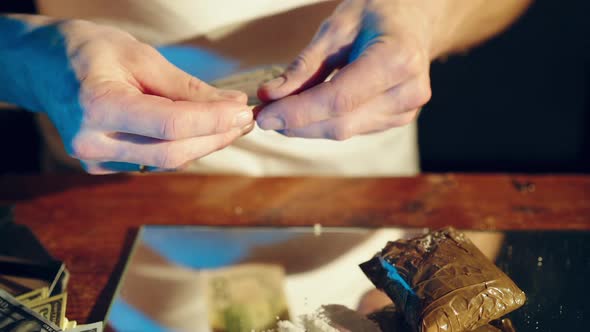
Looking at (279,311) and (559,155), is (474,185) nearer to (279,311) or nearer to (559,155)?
(279,311)

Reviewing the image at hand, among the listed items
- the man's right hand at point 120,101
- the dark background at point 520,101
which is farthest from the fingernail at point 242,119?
the dark background at point 520,101

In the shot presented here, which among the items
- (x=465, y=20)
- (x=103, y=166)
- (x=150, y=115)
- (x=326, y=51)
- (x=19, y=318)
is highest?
(x=465, y=20)

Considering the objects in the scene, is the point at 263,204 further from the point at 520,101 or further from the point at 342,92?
the point at 520,101

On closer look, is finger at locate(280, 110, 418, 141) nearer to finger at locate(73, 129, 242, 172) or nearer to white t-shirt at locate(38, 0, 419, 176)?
finger at locate(73, 129, 242, 172)

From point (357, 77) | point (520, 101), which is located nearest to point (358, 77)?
point (357, 77)

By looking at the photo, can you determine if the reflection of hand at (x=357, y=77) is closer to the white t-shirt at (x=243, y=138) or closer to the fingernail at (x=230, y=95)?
the fingernail at (x=230, y=95)

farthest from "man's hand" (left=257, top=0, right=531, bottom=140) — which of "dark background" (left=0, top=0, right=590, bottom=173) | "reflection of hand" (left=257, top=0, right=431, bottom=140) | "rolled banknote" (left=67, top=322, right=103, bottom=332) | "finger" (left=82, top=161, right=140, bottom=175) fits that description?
"dark background" (left=0, top=0, right=590, bottom=173)
